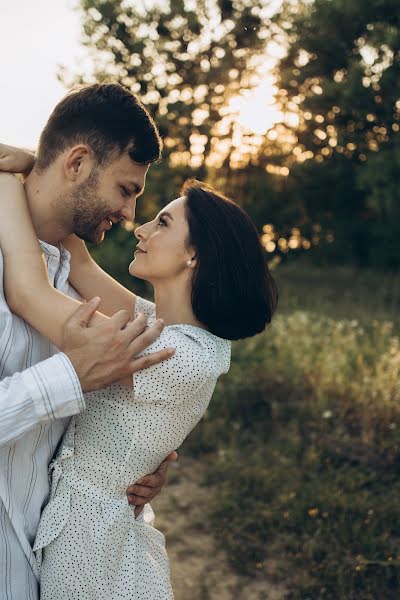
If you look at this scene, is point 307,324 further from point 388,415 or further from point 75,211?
point 75,211

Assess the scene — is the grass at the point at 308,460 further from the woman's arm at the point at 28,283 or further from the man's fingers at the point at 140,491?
the woman's arm at the point at 28,283

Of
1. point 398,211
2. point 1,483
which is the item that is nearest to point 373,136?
point 398,211

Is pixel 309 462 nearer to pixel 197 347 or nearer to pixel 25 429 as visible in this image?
pixel 197 347

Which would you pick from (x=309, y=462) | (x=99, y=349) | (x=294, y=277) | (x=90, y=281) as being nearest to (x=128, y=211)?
(x=90, y=281)

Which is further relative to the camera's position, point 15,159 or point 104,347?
point 15,159

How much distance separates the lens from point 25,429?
1545 millimetres

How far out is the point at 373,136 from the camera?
65.3 feet

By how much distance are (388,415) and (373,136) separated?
16.5 metres

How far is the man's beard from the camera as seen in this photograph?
6.84 ft

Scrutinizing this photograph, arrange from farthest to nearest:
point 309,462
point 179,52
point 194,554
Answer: point 179,52, point 309,462, point 194,554

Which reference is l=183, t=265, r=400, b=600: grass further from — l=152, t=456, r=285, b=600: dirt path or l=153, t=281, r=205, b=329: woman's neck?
l=153, t=281, r=205, b=329: woman's neck

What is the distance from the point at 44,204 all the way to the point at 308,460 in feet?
11.0

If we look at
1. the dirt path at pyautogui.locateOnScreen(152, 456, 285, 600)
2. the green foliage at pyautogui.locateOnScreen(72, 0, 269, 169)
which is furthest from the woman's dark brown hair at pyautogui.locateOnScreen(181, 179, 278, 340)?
the green foliage at pyautogui.locateOnScreen(72, 0, 269, 169)

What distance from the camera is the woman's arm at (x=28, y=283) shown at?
170 cm
